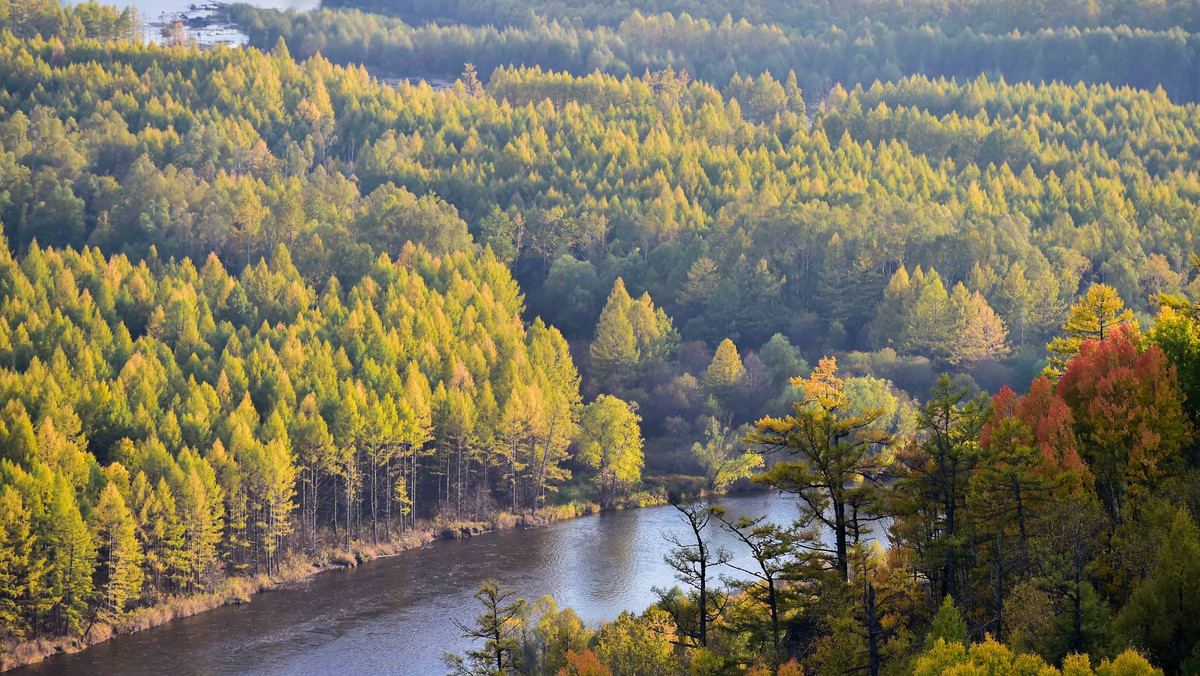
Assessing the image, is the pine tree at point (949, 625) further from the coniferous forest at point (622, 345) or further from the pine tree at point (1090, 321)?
the pine tree at point (1090, 321)

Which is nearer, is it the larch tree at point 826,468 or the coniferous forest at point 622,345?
the larch tree at point 826,468

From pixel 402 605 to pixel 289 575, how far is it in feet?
29.9

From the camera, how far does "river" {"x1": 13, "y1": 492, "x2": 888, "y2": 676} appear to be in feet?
207

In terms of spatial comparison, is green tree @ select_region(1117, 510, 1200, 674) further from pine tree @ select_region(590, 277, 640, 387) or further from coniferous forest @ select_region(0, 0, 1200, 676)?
pine tree @ select_region(590, 277, 640, 387)

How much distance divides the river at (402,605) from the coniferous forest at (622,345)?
7.32ft

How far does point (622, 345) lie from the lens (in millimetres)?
110625

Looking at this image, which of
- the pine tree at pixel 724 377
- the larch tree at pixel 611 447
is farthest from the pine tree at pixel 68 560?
the pine tree at pixel 724 377

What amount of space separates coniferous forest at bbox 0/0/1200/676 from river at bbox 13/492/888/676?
2231mm

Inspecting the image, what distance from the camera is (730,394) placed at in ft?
351

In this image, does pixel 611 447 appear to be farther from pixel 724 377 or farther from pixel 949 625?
pixel 949 625

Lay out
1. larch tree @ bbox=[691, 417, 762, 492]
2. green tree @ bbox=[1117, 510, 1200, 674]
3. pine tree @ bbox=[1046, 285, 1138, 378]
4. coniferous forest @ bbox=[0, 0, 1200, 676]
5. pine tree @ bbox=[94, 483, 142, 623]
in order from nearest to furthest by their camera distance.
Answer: green tree @ bbox=[1117, 510, 1200, 674]
coniferous forest @ bbox=[0, 0, 1200, 676]
pine tree @ bbox=[1046, 285, 1138, 378]
pine tree @ bbox=[94, 483, 142, 623]
larch tree @ bbox=[691, 417, 762, 492]

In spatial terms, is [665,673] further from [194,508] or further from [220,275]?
[220,275]

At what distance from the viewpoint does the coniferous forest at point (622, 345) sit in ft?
152

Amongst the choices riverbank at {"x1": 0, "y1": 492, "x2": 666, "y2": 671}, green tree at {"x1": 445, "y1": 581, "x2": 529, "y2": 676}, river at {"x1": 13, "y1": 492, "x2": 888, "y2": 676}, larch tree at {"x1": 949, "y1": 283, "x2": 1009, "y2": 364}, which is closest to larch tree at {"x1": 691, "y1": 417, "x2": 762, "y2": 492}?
riverbank at {"x1": 0, "y1": 492, "x2": 666, "y2": 671}
